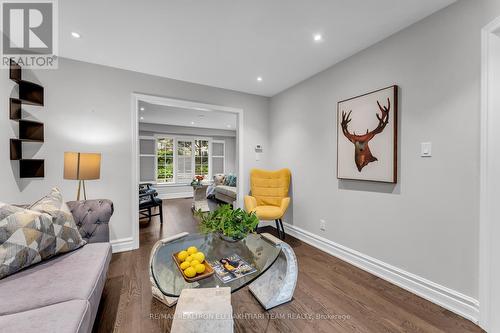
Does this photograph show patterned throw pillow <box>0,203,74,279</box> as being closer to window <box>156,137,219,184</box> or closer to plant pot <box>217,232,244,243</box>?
plant pot <box>217,232,244,243</box>

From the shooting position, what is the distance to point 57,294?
3.89 ft

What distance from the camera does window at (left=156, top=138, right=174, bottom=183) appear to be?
7238mm

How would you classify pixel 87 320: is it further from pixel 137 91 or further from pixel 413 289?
pixel 137 91

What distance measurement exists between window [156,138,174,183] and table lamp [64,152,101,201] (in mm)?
4999

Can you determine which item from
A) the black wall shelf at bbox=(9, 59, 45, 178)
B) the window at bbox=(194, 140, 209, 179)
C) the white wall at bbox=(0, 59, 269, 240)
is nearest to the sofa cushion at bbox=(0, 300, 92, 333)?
the white wall at bbox=(0, 59, 269, 240)

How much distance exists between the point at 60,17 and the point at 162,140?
220 inches

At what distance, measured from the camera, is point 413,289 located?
198 centimetres

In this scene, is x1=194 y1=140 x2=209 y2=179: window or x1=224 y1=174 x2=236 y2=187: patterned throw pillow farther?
x1=194 y1=140 x2=209 y2=179: window

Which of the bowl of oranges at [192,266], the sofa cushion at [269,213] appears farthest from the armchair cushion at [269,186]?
the bowl of oranges at [192,266]

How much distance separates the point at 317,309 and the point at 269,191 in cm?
193

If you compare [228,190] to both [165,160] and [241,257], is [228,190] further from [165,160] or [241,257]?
[241,257]

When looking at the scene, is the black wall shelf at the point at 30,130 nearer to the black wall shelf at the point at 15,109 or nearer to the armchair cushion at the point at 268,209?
the black wall shelf at the point at 15,109

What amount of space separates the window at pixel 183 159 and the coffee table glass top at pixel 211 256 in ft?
18.9

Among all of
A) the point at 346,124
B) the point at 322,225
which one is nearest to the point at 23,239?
the point at 322,225
